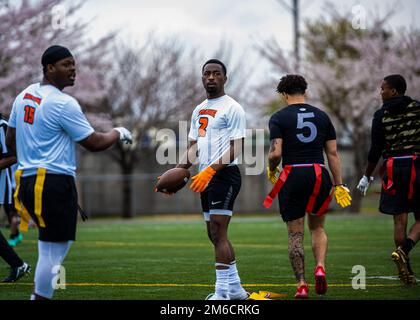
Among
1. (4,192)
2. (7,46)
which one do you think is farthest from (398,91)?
(7,46)

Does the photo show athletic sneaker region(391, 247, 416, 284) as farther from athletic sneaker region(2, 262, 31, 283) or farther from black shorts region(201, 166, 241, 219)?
athletic sneaker region(2, 262, 31, 283)

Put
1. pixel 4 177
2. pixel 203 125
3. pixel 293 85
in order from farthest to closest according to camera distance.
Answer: pixel 4 177 < pixel 293 85 < pixel 203 125

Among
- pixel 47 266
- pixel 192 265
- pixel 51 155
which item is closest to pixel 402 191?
pixel 192 265

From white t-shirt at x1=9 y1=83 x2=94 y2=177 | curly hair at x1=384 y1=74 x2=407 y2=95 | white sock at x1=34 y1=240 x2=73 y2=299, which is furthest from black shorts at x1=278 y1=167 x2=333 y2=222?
white sock at x1=34 y1=240 x2=73 y2=299

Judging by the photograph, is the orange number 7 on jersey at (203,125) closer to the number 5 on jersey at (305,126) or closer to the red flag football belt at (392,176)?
the number 5 on jersey at (305,126)

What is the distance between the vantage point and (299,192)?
9367 mm

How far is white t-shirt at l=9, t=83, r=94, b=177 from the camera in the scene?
7.21 metres

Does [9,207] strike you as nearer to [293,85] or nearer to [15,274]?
[15,274]

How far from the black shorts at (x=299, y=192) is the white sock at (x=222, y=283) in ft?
3.78

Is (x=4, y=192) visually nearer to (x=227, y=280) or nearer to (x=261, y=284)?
(x=261, y=284)

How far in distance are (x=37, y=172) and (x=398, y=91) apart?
17.7ft

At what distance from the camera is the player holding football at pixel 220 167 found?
870cm

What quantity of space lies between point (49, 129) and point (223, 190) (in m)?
2.22

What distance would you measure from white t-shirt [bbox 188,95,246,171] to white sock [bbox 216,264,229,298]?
1141 mm
